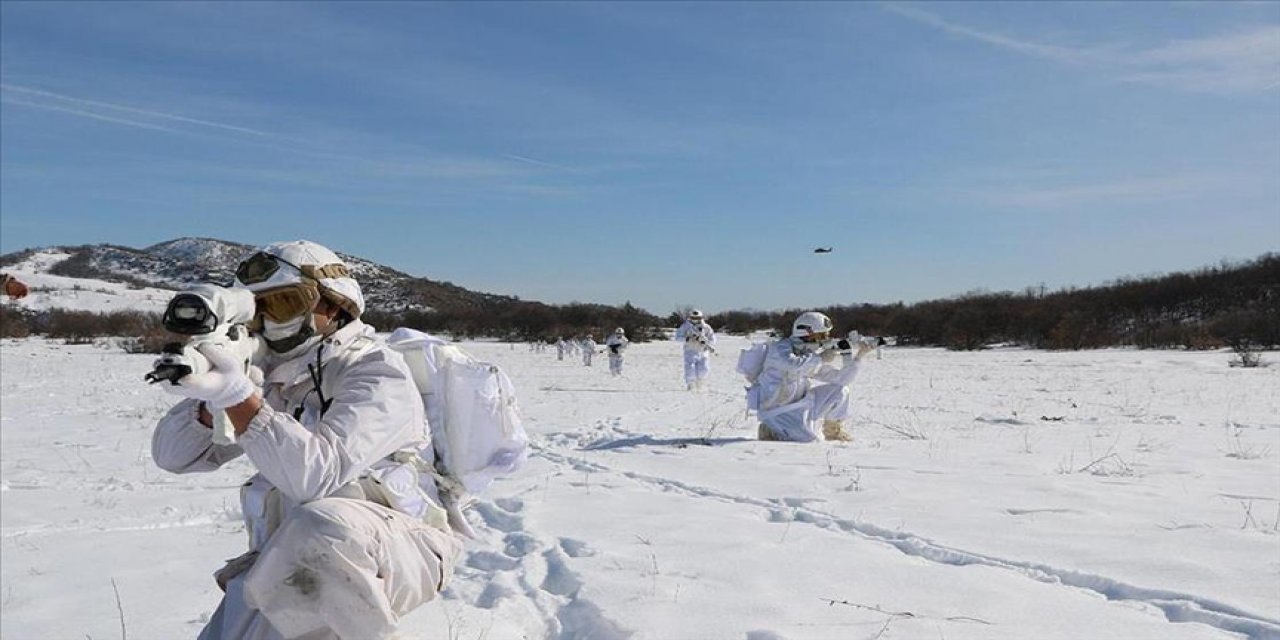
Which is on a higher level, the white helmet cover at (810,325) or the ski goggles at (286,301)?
the white helmet cover at (810,325)

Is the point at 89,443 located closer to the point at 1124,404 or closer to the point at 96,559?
the point at 96,559

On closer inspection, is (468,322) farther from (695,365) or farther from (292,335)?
(292,335)

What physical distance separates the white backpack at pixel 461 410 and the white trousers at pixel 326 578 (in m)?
0.70

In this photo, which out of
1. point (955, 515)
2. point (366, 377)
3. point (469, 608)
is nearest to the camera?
point (366, 377)

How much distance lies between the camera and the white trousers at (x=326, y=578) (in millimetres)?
2574

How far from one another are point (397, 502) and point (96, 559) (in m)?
3.56

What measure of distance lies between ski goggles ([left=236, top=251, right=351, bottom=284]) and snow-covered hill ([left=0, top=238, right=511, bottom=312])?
180 ft

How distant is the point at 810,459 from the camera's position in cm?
866

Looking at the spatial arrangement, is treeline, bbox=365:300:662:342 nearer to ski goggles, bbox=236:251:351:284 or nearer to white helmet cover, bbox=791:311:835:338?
white helmet cover, bbox=791:311:835:338

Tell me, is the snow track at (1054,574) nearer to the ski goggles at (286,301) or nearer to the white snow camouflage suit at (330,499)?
the white snow camouflage suit at (330,499)

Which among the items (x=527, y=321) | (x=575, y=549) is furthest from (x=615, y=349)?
(x=527, y=321)

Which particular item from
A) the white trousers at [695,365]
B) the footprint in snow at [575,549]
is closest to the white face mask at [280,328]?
the footprint in snow at [575,549]

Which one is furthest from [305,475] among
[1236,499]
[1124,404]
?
[1124,404]

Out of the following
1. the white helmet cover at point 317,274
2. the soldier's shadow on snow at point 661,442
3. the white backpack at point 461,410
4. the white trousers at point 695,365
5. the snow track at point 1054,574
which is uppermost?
the white helmet cover at point 317,274
